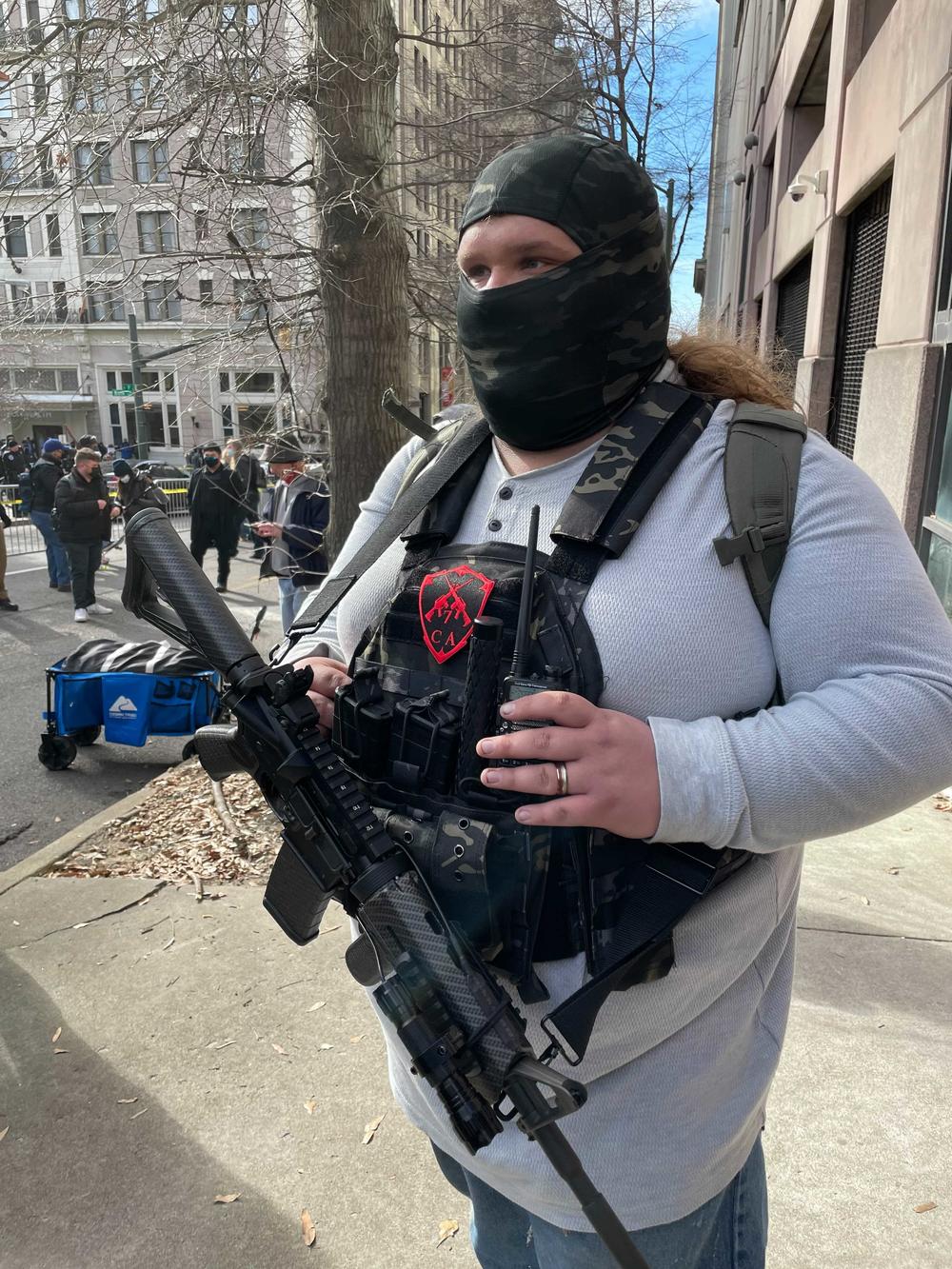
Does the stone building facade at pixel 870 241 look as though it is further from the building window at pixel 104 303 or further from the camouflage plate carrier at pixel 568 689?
the building window at pixel 104 303

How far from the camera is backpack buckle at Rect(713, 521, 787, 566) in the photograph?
3.55ft

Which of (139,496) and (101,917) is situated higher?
(139,496)

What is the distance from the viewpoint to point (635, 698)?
3.66 feet

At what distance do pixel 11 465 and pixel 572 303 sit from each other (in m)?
26.4

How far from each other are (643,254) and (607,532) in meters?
0.44

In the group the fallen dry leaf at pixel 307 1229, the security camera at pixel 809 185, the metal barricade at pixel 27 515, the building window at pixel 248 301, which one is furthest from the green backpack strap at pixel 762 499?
the metal barricade at pixel 27 515

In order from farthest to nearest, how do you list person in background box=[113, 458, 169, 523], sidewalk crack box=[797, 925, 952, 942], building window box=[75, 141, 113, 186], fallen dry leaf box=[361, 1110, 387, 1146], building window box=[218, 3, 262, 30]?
building window box=[75, 141, 113, 186]
building window box=[218, 3, 262, 30]
sidewalk crack box=[797, 925, 952, 942]
fallen dry leaf box=[361, 1110, 387, 1146]
person in background box=[113, 458, 169, 523]

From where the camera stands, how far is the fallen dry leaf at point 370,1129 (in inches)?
96.6

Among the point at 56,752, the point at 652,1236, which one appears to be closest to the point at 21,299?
the point at 56,752

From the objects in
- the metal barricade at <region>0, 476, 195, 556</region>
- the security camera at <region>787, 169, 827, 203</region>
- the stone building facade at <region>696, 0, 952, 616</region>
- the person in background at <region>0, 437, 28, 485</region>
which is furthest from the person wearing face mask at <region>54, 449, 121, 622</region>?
the person in background at <region>0, 437, 28, 485</region>

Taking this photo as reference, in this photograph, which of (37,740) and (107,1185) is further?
(37,740)

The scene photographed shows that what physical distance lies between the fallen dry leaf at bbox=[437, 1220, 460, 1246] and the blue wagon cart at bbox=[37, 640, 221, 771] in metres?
4.00

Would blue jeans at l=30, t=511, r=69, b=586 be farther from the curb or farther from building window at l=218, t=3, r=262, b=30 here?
building window at l=218, t=3, r=262, b=30

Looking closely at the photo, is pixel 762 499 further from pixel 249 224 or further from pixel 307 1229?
pixel 249 224
